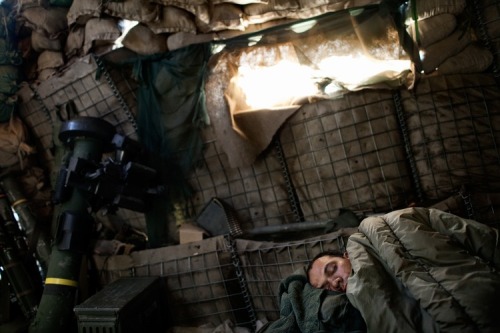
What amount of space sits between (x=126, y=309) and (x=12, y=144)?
3.15 m

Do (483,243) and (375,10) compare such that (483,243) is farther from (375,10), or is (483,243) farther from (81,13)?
(81,13)

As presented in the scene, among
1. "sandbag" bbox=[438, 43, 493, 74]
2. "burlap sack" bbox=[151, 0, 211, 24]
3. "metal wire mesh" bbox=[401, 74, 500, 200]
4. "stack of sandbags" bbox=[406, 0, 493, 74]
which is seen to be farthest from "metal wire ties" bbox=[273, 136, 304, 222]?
"sandbag" bbox=[438, 43, 493, 74]

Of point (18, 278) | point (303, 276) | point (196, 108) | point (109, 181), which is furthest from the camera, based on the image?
point (18, 278)

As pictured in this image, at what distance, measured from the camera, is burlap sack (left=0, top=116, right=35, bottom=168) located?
4.36m

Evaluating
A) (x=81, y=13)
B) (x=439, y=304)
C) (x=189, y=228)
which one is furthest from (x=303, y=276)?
(x=81, y=13)

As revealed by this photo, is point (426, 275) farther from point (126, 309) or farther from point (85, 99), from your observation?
point (85, 99)

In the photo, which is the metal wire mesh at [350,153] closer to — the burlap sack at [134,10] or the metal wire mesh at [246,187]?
the metal wire mesh at [246,187]

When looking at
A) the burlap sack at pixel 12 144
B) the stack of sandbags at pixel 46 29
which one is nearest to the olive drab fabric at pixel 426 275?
the stack of sandbags at pixel 46 29

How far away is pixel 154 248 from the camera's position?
383 centimetres

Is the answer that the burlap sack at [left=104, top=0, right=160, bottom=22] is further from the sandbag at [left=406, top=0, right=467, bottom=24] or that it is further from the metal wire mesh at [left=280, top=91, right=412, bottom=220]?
the sandbag at [left=406, top=0, right=467, bottom=24]

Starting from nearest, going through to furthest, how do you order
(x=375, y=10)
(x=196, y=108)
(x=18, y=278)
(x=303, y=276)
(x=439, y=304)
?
1. (x=439, y=304)
2. (x=303, y=276)
3. (x=375, y=10)
4. (x=196, y=108)
5. (x=18, y=278)

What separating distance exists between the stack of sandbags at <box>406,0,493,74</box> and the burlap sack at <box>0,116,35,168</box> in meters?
5.15

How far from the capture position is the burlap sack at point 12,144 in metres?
4.36

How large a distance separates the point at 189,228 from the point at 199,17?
243cm
